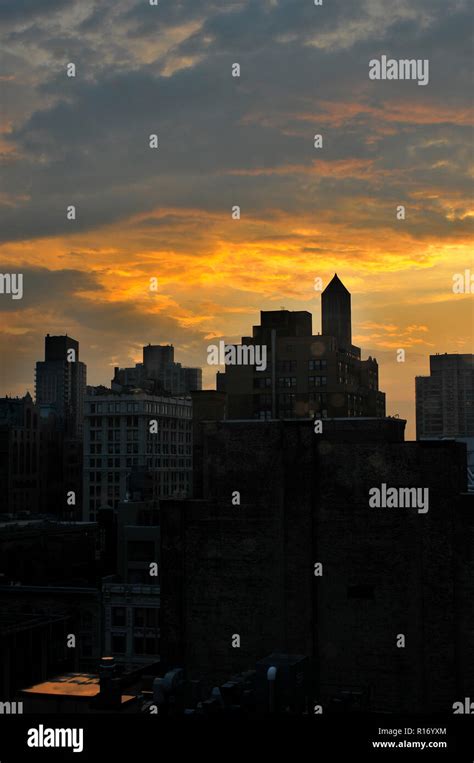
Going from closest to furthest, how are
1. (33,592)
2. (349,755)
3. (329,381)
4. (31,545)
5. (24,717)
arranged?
(349,755) → (24,717) → (33,592) → (31,545) → (329,381)

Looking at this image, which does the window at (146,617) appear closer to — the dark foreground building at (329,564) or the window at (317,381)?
the dark foreground building at (329,564)

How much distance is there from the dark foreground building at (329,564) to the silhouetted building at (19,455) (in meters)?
119

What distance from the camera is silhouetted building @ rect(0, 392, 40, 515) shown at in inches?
6176

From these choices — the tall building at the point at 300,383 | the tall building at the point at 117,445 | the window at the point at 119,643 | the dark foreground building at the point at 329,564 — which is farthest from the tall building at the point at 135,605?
the tall building at the point at 117,445

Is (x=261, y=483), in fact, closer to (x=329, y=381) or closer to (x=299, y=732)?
(x=299, y=732)

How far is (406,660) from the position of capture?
36750 millimetres

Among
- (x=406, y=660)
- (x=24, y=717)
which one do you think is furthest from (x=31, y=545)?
(x=24, y=717)

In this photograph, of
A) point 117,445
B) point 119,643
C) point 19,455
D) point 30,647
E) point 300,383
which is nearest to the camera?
point 119,643

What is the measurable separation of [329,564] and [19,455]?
134 m

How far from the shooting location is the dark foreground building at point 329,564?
3675 centimetres

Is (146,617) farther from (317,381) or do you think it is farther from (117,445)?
(117,445)

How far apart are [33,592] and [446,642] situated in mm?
39051

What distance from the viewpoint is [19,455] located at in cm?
16388

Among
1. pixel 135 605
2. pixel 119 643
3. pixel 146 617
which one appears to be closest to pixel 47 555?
pixel 119 643
